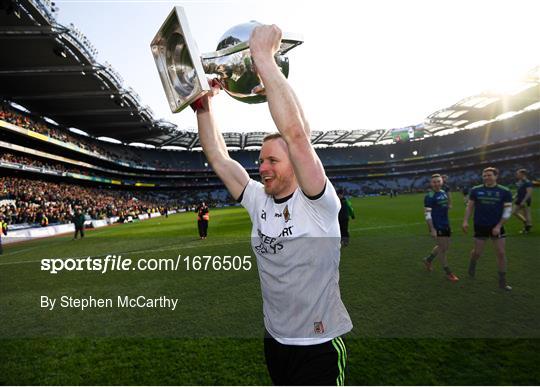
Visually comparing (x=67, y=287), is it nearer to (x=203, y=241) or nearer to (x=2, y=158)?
(x=203, y=241)

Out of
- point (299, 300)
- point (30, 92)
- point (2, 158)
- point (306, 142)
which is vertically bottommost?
point (299, 300)

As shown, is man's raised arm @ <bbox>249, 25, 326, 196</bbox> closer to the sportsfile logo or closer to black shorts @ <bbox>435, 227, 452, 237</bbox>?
black shorts @ <bbox>435, 227, 452, 237</bbox>

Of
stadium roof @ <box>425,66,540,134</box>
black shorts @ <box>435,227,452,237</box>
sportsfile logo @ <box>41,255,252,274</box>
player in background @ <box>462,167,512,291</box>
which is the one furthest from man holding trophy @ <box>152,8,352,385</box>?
stadium roof @ <box>425,66,540,134</box>

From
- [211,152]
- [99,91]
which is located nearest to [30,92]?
[99,91]

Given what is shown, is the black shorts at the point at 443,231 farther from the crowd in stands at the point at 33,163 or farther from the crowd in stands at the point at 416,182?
the crowd in stands at the point at 416,182

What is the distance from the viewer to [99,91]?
32.0 meters

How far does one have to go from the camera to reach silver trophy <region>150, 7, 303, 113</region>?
1.49 meters

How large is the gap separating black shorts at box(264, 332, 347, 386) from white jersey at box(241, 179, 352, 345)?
4 centimetres

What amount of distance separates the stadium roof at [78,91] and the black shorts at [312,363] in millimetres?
23908

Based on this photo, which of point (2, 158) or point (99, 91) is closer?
point (2, 158)

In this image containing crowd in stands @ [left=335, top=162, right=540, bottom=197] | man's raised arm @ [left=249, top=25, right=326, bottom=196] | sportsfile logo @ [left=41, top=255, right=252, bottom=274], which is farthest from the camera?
crowd in stands @ [left=335, top=162, right=540, bottom=197]

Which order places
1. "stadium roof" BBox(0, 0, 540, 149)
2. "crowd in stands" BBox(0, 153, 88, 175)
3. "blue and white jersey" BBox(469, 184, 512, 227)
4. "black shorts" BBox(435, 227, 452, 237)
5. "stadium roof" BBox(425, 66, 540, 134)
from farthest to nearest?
"stadium roof" BBox(425, 66, 540, 134) < "crowd in stands" BBox(0, 153, 88, 175) < "stadium roof" BBox(0, 0, 540, 149) < "black shorts" BBox(435, 227, 452, 237) < "blue and white jersey" BBox(469, 184, 512, 227)

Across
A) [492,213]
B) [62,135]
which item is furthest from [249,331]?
[62,135]

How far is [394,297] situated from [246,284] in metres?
2.81
